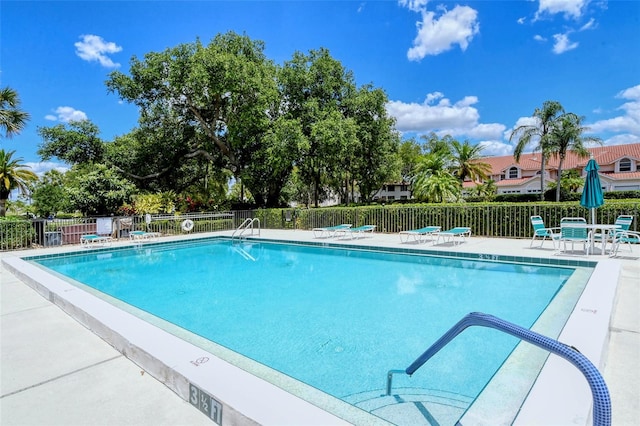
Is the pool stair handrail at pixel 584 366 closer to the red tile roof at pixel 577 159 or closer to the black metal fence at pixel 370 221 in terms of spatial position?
the black metal fence at pixel 370 221

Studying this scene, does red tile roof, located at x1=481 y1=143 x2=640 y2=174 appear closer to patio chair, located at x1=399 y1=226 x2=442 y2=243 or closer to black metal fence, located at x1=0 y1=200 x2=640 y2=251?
black metal fence, located at x1=0 y1=200 x2=640 y2=251

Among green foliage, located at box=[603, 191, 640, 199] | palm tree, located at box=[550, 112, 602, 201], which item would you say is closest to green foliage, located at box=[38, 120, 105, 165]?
palm tree, located at box=[550, 112, 602, 201]

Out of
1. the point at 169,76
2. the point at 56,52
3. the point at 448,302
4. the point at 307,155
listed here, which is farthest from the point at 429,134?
the point at 448,302

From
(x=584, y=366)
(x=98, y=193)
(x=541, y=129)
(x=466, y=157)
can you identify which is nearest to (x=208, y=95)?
(x=98, y=193)

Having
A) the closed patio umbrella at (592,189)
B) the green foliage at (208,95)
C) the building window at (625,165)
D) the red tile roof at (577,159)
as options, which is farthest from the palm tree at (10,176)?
the building window at (625,165)

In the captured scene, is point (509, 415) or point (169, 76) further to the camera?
point (169, 76)

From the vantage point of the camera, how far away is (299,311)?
18.6ft

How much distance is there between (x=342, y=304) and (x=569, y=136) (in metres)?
27.9

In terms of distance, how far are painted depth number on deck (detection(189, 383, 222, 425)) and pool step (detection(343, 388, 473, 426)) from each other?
1.16 meters

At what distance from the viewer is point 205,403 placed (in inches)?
98.7

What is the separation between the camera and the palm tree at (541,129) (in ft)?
86.2

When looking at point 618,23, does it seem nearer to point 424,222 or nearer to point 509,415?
point 424,222

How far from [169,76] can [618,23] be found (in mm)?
21516

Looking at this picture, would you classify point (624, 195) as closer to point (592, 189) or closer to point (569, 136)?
point (569, 136)
